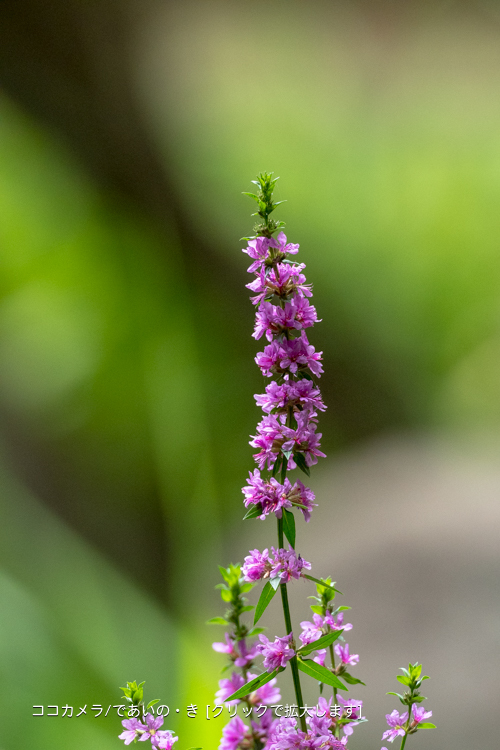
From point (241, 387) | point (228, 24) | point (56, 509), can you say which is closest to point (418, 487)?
point (241, 387)

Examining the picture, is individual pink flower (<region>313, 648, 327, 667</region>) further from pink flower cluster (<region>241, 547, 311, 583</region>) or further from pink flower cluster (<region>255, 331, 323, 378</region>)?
pink flower cluster (<region>255, 331, 323, 378</region>)

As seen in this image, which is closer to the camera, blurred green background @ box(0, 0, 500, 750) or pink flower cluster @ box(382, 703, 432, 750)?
pink flower cluster @ box(382, 703, 432, 750)

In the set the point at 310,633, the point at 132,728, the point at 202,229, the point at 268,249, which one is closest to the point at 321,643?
the point at 310,633

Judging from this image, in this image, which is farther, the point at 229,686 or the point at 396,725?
the point at 396,725

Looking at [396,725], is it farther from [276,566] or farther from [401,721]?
[276,566]

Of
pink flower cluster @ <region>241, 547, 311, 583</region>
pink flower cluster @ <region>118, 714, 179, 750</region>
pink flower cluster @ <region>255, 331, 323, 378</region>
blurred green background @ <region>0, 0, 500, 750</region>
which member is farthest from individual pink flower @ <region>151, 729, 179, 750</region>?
blurred green background @ <region>0, 0, 500, 750</region>

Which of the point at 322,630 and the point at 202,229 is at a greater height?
the point at 202,229

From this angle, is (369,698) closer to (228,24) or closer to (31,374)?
(31,374)
